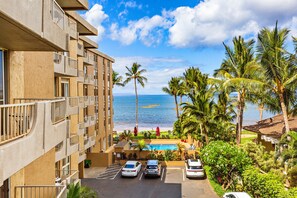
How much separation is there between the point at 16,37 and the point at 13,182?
4.84 m

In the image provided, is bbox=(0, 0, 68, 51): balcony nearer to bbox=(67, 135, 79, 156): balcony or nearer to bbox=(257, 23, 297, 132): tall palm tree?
bbox=(67, 135, 79, 156): balcony

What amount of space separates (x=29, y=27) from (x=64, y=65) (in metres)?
11.8

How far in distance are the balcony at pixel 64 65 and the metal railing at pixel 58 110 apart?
6.59m

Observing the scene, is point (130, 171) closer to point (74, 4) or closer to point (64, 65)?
point (64, 65)

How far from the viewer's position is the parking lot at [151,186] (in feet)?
74.9

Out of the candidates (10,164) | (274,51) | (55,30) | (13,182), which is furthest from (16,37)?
(274,51)

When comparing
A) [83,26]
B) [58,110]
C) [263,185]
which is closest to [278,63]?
[263,185]

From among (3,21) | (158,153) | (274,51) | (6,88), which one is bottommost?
(158,153)

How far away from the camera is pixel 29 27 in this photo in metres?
5.91

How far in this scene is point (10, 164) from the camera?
5469mm

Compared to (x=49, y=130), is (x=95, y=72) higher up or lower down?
higher up

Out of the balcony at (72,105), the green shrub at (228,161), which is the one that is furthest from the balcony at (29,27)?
the green shrub at (228,161)

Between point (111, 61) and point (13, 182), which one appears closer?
point (13, 182)

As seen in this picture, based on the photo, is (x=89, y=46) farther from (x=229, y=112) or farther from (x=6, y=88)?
(x=6, y=88)
